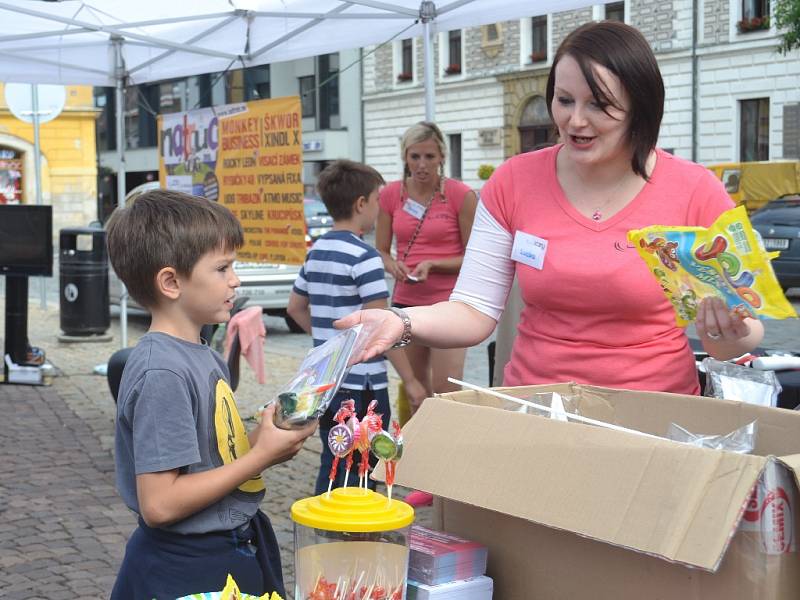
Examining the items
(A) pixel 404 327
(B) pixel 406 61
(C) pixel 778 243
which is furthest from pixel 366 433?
(B) pixel 406 61

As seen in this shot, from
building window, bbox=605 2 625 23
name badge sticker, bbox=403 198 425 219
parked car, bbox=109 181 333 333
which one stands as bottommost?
parked car, bbox=109 181 333 333

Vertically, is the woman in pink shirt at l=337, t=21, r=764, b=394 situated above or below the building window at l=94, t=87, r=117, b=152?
below

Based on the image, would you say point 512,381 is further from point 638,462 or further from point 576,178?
point 638,462

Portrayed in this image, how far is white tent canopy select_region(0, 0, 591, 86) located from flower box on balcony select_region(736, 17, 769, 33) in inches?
960

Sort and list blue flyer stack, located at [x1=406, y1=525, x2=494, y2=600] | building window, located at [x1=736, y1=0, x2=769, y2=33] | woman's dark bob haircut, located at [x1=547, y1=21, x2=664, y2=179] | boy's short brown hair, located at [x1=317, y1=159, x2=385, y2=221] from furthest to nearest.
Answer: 1. building window, located at [x1=736, y1=0, x2=769, y2=33]
2. boy's short brown hair, located at [x1=317, y1=159, x2=385, y2=221]
3. woman's dark bob haircut, located at [x1=547, y1=21, x2=664, y2=179]
4. blue flyer stack, located at [x1=406, y1=525, x2=494, y2=600]

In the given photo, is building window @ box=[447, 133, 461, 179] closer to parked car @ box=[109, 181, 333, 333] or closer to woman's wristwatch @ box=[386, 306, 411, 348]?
parked car @ box=[109, 181, 333, 333]

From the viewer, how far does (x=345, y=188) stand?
17.2ft

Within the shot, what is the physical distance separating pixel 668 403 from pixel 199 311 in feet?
3.14

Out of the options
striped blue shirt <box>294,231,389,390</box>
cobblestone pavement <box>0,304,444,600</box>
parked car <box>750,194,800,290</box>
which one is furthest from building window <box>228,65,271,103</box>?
striped blue shirt <box>294,231,389,390</box>

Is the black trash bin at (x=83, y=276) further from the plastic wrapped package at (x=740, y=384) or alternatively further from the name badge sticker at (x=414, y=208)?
the plastic wrapped package at (x=740, y=384)

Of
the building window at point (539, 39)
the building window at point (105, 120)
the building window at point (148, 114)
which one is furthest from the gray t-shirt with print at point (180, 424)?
the building window at point (105, 120)

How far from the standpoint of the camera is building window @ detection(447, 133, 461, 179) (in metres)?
41.4

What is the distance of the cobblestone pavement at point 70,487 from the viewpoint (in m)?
4.69

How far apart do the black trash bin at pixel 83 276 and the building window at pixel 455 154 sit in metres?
29.9
